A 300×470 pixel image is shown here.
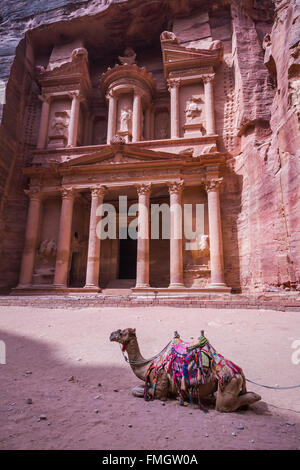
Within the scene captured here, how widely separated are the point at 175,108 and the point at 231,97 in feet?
13.0

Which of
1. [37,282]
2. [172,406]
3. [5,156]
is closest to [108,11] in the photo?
[5,156]

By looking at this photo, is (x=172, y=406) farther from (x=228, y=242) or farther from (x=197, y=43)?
(x=197, y=43)

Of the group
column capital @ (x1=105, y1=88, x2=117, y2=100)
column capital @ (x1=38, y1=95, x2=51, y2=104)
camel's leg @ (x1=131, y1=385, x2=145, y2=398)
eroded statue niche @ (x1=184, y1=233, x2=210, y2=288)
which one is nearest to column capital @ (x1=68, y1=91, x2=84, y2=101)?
column capital @ (x1=38, y1=95, x2=51, y2=104)

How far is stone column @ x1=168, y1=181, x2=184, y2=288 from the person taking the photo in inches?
599

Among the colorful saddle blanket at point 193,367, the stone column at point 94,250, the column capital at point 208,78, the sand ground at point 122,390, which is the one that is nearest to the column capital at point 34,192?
the stone column at point 94,250

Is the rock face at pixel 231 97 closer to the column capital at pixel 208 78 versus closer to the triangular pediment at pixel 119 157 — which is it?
the column capital at pixel 208 78

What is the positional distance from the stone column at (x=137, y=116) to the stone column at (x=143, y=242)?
195 inches

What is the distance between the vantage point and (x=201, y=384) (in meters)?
3.27

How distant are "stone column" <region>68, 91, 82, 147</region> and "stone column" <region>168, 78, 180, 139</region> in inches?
275

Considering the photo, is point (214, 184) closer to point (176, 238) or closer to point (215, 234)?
point (215, 234)

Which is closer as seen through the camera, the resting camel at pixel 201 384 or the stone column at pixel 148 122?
the resting camel at pixel 201 384

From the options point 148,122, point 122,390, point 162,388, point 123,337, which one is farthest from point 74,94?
point 162,388

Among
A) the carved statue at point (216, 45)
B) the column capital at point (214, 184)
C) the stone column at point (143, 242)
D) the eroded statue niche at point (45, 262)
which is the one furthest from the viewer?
the carved statue at point (216, 45)
